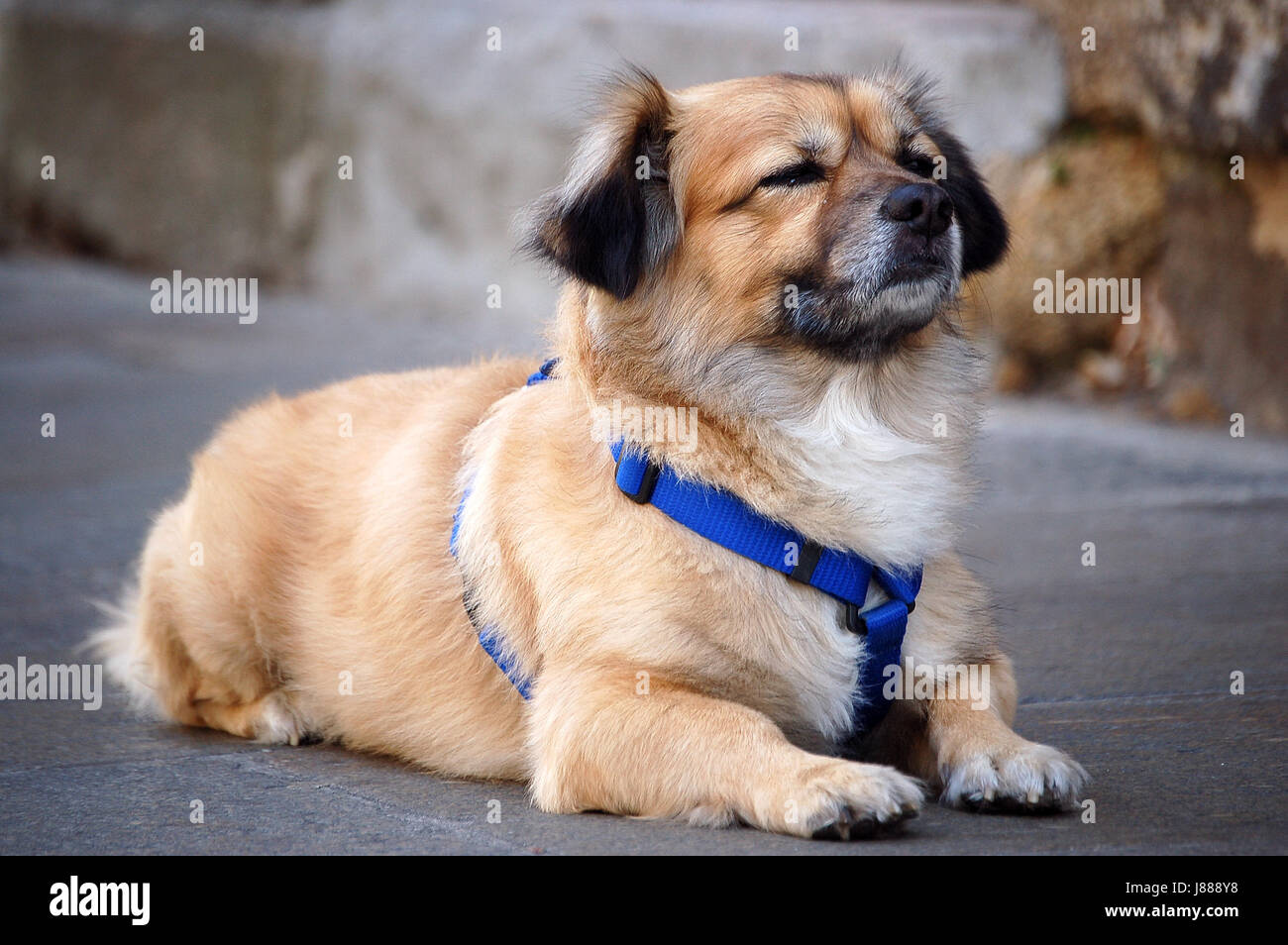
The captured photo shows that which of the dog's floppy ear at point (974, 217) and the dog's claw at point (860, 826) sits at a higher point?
the dog's floppy ear at point (974, 217)

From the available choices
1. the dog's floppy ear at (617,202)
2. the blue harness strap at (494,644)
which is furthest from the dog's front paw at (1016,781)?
the dog's floppy ear at (617,202)

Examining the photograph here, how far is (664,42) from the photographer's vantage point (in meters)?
10.4

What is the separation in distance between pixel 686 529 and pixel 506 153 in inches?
327

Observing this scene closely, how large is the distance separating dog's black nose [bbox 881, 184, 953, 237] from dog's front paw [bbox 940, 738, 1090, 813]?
128 centimetres

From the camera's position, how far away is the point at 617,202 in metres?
3.88

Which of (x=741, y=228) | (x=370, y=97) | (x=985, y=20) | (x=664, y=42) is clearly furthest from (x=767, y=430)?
(x=370, y=97)

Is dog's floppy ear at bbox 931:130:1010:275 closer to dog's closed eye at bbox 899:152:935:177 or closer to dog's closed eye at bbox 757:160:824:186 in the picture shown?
dog's closed eye at bbox 899:152:935:177

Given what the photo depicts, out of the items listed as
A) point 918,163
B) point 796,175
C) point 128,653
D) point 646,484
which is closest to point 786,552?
point 646,484

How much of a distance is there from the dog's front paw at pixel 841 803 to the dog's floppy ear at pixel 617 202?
134 centimetres

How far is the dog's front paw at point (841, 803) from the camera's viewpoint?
3113mm

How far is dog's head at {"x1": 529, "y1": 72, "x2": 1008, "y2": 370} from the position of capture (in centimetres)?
376

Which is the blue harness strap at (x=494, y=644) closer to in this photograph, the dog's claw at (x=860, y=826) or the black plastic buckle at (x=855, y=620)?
the black plastic buckle at (x=855, y=620)

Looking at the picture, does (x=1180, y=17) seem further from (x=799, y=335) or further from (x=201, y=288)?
(x=201, y=288)
